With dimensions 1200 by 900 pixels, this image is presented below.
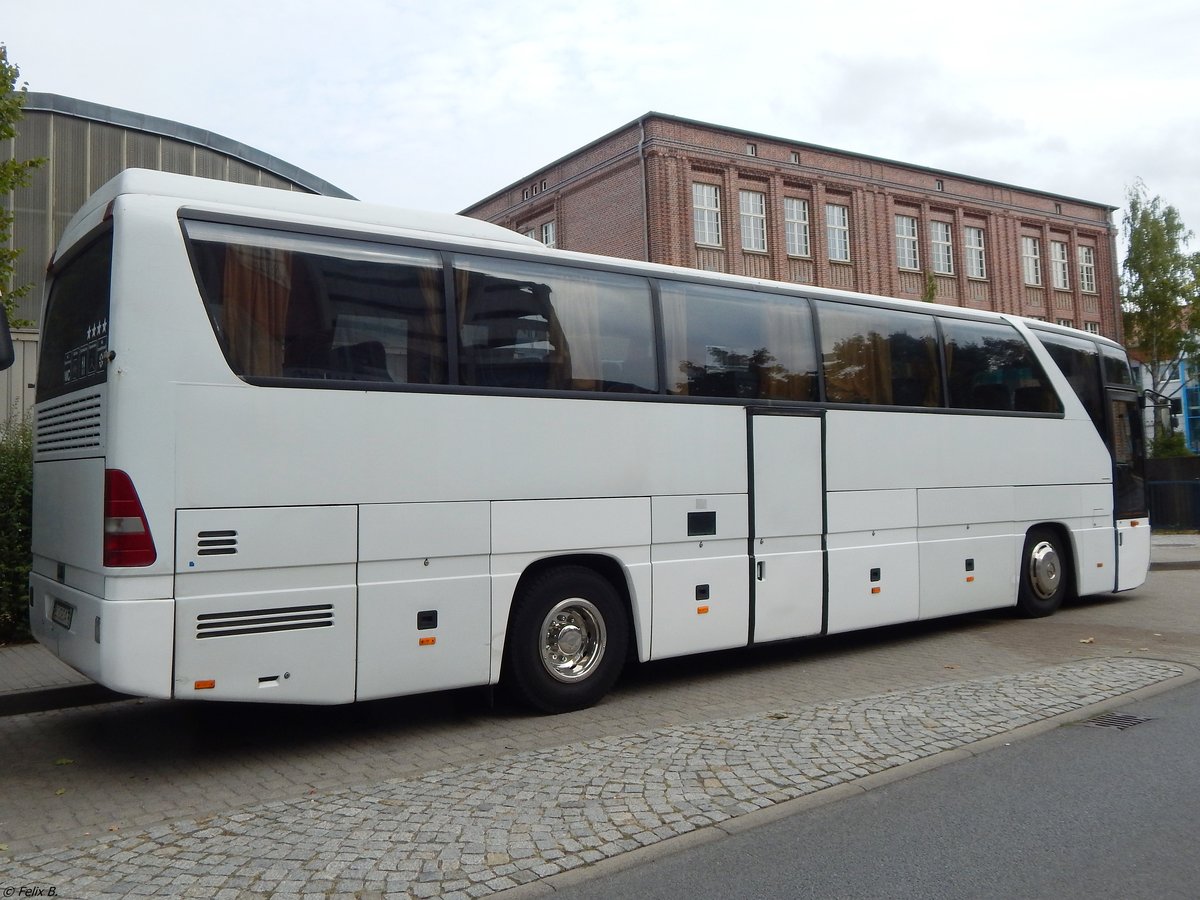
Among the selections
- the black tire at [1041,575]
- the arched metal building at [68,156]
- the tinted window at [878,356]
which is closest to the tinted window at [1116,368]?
the black tire at [1041,575]

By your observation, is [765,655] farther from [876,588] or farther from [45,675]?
[45,675]

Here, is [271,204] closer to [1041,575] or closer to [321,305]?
[321,305]

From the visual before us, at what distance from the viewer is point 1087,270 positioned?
4409cm

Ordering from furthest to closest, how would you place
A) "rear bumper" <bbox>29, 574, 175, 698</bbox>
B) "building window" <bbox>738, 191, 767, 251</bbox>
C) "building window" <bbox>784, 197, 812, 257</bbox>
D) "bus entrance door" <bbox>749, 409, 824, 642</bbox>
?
"building window" <bbox>784, 197, 812, 257</bbox>, "building window" <bbox>738, 191, 767, 251</bbox>, "bus entrance door" <bbox>749, 409, 824, 642</bbox>, "rear bumper" <bbox>29, 574, 175, 698</bbox>

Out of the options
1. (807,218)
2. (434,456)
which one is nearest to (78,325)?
(434,456)

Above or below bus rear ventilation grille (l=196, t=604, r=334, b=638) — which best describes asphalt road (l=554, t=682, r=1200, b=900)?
below

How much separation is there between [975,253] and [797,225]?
31.5ft

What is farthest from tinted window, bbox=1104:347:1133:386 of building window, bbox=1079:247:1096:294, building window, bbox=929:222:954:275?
building window, bbox=1079:247:1096:294

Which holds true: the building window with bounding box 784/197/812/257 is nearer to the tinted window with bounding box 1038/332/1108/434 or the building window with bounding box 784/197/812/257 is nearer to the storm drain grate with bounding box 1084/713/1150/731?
the tinted window with bounding box 1038/332/1108/434

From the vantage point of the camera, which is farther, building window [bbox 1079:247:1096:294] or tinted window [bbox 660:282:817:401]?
building window [bbox 1079:247:1096:294]

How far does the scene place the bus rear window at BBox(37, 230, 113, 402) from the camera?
6.20m

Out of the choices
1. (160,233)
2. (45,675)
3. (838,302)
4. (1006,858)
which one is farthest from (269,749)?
(838,302)

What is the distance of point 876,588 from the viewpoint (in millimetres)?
9953

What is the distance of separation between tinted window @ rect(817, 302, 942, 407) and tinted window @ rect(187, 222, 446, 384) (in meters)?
4.21
